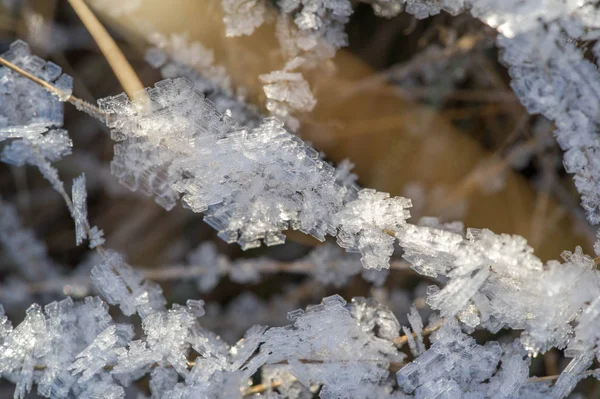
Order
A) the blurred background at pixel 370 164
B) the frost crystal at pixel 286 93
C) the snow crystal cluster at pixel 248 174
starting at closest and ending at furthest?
the snow crystal cluster at pixel 248 174, the frost crystal at pixel 286 93, the blurred background at pixel 370 164

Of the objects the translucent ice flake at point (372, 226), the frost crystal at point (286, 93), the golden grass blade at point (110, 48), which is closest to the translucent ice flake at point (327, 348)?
the translucent ice flake at point (372, 226)

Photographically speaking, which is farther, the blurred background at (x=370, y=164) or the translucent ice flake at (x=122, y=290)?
the blurred background at (x=370, y=164)

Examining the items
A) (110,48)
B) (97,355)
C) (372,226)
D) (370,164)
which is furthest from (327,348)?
(110,48)

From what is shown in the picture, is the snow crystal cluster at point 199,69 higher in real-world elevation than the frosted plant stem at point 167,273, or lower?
higher

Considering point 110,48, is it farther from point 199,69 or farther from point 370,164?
point 370,164

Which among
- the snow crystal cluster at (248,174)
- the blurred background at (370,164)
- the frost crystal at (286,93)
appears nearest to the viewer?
the snow crystal cluster at (248,174)

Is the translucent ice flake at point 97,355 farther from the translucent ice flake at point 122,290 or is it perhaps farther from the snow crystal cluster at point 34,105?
the snow crystal cluster at point 34,105

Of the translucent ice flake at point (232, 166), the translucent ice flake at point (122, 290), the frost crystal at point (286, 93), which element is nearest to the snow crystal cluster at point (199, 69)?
the frost crystal at point (286, 93)

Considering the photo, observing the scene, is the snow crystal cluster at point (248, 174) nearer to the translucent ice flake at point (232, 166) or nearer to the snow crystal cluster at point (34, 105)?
the translucent ice flake at point (232, 166)

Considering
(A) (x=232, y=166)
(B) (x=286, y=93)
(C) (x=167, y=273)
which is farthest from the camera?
(C) (x=167, y=273)

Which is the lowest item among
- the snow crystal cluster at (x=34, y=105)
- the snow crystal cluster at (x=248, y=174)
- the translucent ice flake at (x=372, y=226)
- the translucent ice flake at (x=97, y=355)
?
the translucent ice flake at (x=97, y=355)
